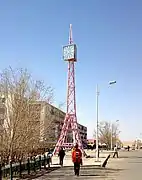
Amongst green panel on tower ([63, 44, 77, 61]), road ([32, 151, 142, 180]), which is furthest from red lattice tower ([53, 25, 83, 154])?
road ([32, 151, 142, 180])

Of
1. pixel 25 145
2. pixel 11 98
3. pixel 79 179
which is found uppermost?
pixel 11 98

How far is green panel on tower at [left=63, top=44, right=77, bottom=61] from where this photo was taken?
5872 cm

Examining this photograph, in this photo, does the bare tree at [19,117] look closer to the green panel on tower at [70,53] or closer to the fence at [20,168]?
the fence at [20,168]

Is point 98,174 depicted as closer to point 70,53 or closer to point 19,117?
point 19,117

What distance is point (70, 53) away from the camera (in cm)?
5894

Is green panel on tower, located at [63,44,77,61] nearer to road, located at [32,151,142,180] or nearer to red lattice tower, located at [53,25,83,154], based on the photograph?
red lattice tower, located at [53,25,83,154]

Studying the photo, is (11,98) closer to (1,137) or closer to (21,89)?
(21,89)

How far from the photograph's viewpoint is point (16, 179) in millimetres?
19719

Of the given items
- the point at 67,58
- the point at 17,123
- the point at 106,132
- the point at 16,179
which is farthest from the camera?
the point at 106,132

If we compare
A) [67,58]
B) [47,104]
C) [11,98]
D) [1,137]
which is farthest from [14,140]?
[67,58]

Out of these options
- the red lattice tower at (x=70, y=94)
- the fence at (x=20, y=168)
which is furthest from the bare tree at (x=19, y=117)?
the red lattice tower at (x=70, y=94)

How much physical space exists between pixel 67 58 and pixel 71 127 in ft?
36.3

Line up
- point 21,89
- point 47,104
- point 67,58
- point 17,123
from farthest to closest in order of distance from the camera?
point 67,58
point 47,104
point 21,89
point 17,123

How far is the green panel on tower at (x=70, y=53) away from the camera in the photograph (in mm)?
58719
